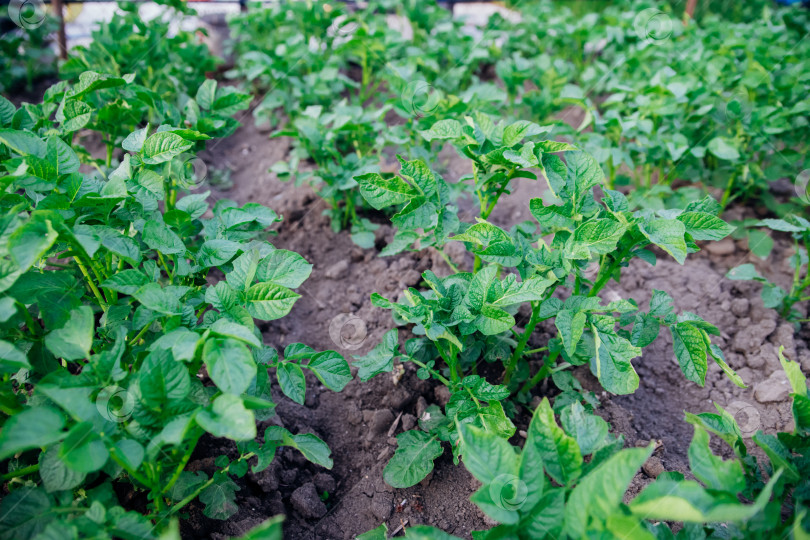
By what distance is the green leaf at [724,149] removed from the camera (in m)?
2.32

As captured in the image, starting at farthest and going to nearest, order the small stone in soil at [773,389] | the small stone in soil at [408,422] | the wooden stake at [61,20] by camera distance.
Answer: the wooden stake at [61,20]
the small stone in soil at [773,389]
the small stone in soil at [408,422]

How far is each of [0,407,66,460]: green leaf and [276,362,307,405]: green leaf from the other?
1.55 ft

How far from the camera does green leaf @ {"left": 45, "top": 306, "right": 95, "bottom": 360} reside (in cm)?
116

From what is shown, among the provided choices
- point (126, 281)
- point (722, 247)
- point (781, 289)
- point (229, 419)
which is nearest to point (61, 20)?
point (126, 281)

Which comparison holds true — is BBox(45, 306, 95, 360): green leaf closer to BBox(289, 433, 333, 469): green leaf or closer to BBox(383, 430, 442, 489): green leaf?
BBox(289, 433, 333, 469): green leaf

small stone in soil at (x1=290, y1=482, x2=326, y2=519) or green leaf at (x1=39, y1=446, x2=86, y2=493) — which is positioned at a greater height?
A: green leaf at (x1=39, y1=446, x2=86, y2=493)

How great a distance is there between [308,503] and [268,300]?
0.65m

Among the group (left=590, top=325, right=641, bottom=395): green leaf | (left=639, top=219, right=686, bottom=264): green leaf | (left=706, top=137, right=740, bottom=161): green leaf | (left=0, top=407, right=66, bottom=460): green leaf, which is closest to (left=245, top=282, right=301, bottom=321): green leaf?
(left=0, top=407, right=66, bottom=460): green leaf

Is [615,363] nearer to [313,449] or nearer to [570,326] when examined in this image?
[570,326]

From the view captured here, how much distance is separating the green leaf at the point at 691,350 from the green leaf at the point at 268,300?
1.04 meters

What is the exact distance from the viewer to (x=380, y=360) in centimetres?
151

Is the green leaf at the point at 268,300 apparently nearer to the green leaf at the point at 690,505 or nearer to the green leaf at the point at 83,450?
the green leaf at the point at 83,450

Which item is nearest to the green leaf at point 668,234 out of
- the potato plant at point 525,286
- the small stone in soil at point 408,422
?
the potato plant at point 525,286

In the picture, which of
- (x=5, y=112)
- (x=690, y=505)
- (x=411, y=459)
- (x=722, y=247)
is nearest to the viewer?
(x=690, y=505)
